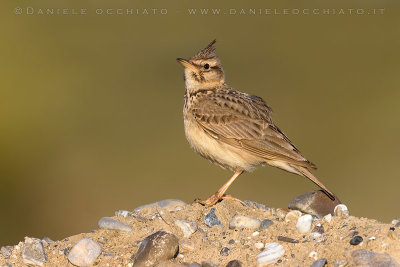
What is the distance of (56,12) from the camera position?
3153 cm

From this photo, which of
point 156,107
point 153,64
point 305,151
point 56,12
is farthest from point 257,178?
point 56,12

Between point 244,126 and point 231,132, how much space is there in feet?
0.77

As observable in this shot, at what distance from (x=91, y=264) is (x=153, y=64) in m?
21.0

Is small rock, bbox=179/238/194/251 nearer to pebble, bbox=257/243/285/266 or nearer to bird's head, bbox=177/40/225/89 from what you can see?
pebble, bbox=257/243/285/266

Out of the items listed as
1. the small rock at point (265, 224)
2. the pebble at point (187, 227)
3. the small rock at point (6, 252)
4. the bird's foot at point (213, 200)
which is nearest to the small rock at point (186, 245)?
the pebble at point (187, 227)

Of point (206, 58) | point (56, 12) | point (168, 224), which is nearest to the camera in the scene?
point (168, 224)

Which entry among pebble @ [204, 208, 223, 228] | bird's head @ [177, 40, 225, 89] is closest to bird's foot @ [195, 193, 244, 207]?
pebble @ [204, 208, 223, 228]

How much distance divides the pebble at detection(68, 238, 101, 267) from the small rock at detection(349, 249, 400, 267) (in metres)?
2.90

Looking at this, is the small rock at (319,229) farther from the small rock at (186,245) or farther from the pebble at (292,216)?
the small rock at (186,245)

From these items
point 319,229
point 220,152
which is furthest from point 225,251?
point 220,152

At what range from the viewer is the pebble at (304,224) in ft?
26.4

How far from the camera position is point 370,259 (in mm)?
6895

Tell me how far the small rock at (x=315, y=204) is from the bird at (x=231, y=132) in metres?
0.65

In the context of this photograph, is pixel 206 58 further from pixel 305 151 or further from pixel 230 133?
pixel 305 151
